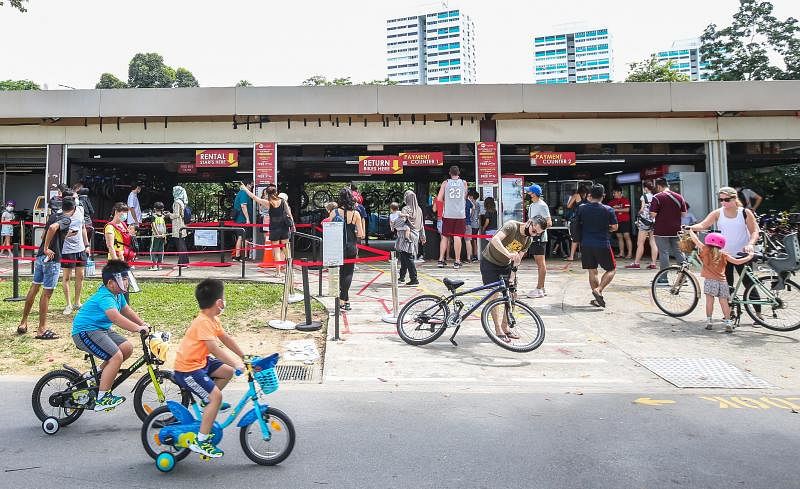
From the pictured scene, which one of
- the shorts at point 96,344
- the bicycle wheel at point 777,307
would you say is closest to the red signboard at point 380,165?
the bicycle wheel at point 777,307

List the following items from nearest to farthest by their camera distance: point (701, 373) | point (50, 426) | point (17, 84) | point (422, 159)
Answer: point (50, 426), point (701, 373), point (422, 159), point (17, 84)

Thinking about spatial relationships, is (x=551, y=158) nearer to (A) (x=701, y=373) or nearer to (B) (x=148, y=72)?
(A) (x=701, y=373)

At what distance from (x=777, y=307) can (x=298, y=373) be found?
615 cm

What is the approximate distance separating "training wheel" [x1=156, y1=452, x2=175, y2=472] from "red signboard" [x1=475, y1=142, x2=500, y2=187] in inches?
474

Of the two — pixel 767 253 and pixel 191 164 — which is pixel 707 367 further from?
pixel 191 164

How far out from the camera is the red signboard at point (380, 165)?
14758mm

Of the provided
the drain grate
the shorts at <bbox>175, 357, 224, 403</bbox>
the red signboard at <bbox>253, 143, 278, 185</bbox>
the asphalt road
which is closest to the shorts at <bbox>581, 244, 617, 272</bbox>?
the asphalt road

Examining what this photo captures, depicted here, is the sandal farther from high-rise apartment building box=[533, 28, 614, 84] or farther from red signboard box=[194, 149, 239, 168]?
high-rise apartment building box=[533, 28, 614, 84]

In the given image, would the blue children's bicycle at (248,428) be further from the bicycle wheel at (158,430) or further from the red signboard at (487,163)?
the red signboard at (487,163)

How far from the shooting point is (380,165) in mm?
14867

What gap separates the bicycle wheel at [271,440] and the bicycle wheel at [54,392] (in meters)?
1.68

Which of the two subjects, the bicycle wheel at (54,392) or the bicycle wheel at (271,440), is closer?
the bicycle wheel at (271,440)

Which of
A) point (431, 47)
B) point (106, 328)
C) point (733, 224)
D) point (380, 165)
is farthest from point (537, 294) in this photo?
point (431, 47)

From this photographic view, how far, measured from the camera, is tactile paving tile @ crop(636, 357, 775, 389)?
5.41m
